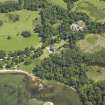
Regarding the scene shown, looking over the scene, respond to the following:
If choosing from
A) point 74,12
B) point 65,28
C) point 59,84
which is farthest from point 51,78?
point 74,12

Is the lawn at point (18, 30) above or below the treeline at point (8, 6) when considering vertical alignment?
below

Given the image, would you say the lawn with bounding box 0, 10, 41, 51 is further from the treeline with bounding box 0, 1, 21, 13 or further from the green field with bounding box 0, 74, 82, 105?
the green field with bounding box 0, 74, 82, 105

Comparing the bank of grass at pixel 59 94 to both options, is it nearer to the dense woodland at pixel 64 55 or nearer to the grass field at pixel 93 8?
the dense woodland at pixel 64 55

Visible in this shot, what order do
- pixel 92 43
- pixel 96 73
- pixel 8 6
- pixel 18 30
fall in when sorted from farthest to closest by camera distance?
pixel 8 6 < pixel 18 30 < pixel 92 43 < pixel 96 73

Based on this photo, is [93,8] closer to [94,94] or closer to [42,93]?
[42,93]

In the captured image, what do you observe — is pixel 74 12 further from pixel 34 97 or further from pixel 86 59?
pixel 34 97

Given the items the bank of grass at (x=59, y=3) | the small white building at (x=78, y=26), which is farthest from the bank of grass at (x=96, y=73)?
the bank of grass at (x=59, y=3)

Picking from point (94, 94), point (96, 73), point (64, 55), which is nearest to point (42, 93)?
point (94, 94)
